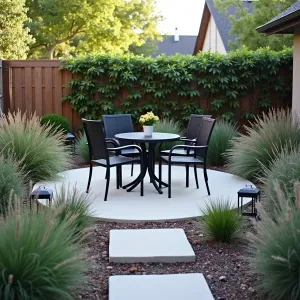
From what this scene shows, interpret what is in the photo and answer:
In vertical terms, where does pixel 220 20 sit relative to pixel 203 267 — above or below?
above

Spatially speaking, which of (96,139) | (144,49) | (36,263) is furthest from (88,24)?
(36,263)

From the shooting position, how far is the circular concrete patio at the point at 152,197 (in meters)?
6.04

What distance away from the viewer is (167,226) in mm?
5719

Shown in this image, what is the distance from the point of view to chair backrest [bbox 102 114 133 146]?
8320 millimetres

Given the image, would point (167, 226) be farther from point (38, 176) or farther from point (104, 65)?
point (104, 65)

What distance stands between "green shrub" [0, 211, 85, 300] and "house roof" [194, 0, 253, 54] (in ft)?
59.8

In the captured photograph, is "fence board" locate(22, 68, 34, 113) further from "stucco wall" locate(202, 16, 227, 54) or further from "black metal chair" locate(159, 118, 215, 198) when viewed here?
"stucco wall" locate(202, 16, 227, 54)

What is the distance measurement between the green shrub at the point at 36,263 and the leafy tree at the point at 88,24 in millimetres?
20702

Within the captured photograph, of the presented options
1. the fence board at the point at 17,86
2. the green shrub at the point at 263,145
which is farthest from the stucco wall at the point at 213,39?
the green shrub at the point at 263,145

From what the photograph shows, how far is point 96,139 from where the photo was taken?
6.93m

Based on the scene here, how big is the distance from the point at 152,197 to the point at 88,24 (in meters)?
18.1

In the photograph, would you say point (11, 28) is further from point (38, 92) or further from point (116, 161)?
point (116, 161)

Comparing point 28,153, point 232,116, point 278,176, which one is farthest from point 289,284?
point 232,116

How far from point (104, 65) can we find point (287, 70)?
4.05 meters
